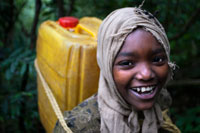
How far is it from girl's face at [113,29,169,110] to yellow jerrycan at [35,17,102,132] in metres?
0.34

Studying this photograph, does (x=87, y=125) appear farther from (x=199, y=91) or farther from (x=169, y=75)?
(x=199, y=91)

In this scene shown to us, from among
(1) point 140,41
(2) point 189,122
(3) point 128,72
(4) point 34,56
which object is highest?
(1) point 140,41

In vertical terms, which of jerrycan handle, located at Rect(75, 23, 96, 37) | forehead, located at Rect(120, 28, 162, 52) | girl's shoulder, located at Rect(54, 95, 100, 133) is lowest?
girl's shoulder, located at Rect(54, 95, 100, 133)

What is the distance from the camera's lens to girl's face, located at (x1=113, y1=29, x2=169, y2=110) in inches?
44.0

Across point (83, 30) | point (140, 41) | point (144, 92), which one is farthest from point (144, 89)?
point (83, 30)

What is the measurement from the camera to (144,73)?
1111 mm

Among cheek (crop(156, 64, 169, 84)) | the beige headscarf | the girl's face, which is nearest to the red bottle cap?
the beige headscarf

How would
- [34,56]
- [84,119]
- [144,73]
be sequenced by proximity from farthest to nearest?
[34,56] → [84,119] → [144,73]

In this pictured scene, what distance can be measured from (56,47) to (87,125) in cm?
57

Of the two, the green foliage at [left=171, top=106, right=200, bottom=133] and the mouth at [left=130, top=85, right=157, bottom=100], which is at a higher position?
the mouth at [left=130, top=85, right=157, bottom=100]

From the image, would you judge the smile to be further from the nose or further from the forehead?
the forehead

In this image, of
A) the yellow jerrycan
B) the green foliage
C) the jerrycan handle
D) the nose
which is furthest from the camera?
the green foliage

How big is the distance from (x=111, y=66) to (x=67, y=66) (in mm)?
425

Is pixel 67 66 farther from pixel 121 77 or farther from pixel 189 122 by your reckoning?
pixel 189 122
